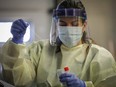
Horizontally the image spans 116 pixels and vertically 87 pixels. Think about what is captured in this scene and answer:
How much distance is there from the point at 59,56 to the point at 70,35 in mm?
151

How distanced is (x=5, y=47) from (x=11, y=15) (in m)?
1.16

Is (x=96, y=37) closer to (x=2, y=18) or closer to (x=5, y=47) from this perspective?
(x=2, y=18)

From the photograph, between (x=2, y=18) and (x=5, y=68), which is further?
(x=2, y=18)

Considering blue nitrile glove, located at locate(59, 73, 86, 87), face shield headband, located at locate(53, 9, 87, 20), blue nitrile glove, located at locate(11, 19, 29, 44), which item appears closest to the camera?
blue nitrile glove, located at locate(59, 73, 86, 87)

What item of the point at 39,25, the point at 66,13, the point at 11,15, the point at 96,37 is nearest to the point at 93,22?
the point at 96,37

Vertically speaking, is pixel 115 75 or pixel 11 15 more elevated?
pixel 11 15

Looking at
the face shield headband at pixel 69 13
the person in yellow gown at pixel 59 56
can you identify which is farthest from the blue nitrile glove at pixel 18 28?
the face shield headband at pixel 69 13

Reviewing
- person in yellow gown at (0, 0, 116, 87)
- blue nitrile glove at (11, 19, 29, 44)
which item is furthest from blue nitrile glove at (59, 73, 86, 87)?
blue nitrile glove at (11, 19, 29, 44)

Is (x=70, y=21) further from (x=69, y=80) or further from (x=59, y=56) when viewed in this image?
(x=69, y=80)

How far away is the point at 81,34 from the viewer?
1.47m

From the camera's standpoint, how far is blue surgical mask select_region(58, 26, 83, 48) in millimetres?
1438

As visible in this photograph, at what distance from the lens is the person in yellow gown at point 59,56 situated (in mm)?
1339

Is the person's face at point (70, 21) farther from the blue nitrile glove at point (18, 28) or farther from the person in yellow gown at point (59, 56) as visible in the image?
the blue nitrile glove at point (18, 28)

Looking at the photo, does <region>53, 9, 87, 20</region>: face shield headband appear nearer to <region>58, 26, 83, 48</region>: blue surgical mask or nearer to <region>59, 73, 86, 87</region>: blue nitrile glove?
<region>58, 26, 83, 48</region>: blue surgical mask
